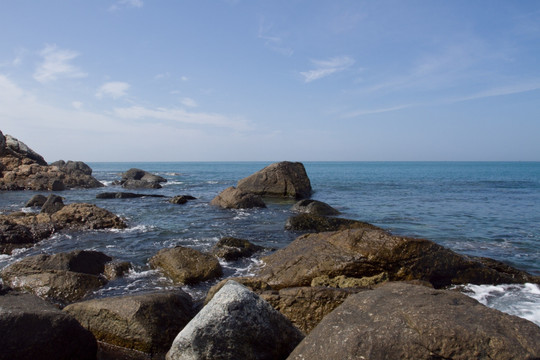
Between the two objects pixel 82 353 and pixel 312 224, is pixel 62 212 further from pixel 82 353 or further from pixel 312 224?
pixel 82 353

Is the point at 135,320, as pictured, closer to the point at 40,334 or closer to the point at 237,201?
the point at 40,334

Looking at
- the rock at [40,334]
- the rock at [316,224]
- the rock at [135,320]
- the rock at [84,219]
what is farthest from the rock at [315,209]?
the rock at [40,334]

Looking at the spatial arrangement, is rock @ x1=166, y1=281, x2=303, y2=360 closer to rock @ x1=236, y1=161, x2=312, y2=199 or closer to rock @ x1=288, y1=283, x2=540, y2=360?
rock @ x1=288, y1=283, x2=540, y2=360

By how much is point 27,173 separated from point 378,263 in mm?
37491

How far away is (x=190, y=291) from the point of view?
8148 millimetres

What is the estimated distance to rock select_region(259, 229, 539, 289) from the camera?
316 inches

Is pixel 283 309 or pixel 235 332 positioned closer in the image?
pixel 235 332

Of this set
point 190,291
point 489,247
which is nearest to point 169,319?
point 190,291

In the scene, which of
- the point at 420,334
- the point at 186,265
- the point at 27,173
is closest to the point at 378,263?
the point at 420,334

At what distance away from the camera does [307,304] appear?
6039mm

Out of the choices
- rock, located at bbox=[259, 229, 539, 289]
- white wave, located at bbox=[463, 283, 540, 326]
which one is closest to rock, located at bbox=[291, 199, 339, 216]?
rock, located at bbox=[259, 229, 539, 289]

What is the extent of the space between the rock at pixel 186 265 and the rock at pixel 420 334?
513cm

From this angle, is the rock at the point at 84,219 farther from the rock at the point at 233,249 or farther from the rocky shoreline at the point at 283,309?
the rock at the point at 233,249

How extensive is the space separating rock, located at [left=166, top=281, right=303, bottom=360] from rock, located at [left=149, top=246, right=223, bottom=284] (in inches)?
164
